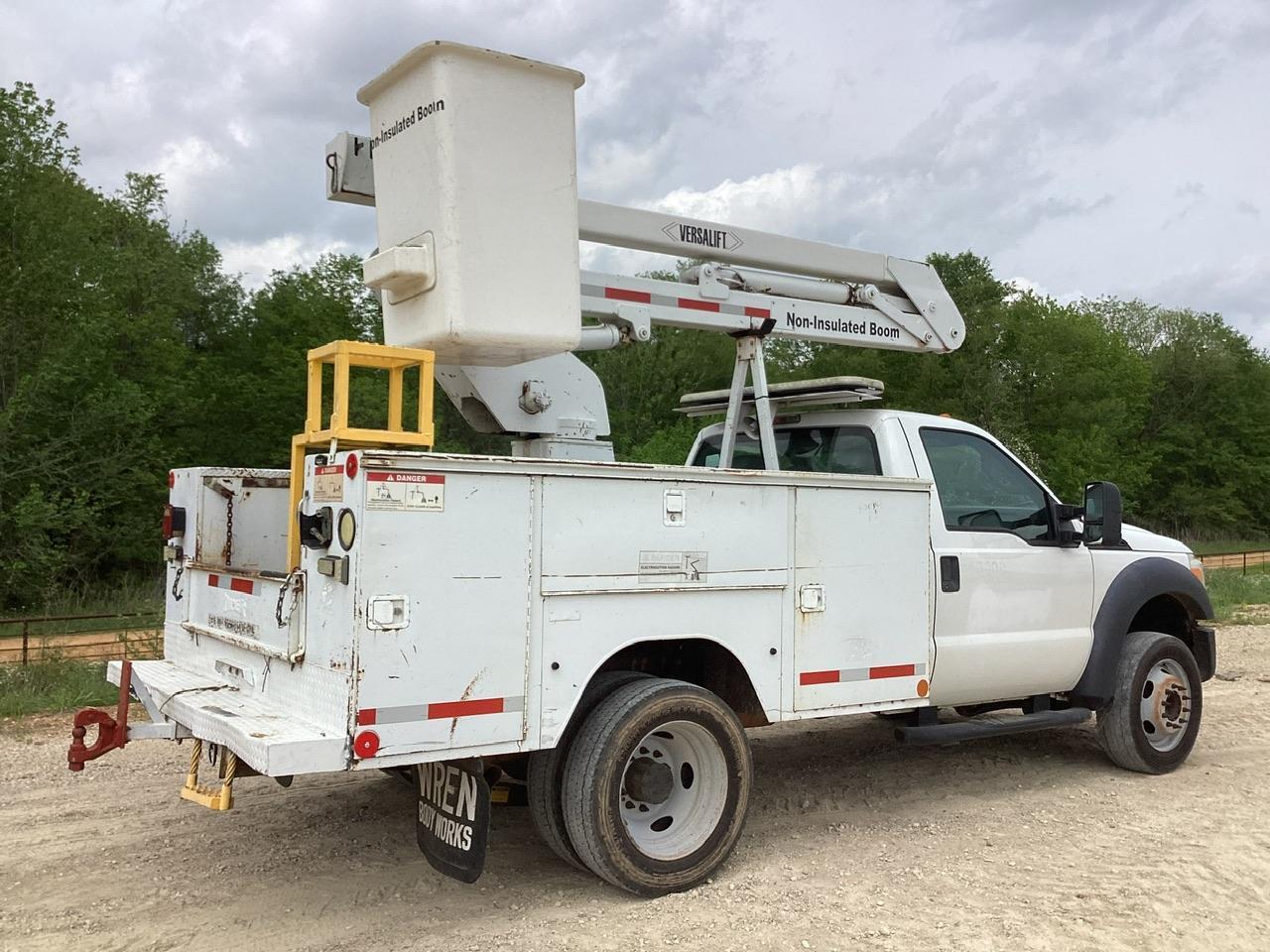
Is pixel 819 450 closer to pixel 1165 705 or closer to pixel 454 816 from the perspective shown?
pixel 1165 705

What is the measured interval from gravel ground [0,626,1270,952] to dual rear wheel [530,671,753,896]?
19cm

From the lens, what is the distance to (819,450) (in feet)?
21.9

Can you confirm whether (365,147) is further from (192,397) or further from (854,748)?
(192,397)

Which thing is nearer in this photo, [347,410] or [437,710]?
[437,710]

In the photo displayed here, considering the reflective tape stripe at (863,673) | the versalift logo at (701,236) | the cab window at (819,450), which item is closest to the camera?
the reflective tape stripe at (863,673)

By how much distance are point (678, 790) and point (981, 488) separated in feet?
Answer: 8.80

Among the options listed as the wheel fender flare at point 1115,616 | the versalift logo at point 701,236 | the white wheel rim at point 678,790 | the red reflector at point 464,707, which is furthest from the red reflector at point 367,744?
the wheel fender flare at point 1115,616

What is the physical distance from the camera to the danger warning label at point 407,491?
13.3 ft

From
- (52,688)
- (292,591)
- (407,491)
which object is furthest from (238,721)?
(52,688)

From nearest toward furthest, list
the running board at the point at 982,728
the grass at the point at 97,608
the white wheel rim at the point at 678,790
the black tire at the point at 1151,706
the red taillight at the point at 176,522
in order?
1. the white wheel rim at the point at 678,790
2. the red taillight at the point at 176,522
3. the running board at the point at 982,728
4. the black tire at the point at 1151,706
5. the grass at the point at 97,608

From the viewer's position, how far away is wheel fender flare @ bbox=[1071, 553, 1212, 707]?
22.2ft

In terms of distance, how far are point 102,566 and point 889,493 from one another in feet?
82.2

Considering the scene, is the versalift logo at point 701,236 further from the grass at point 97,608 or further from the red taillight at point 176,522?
the grass at point 97,608

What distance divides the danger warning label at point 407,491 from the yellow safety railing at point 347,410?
25 cm
